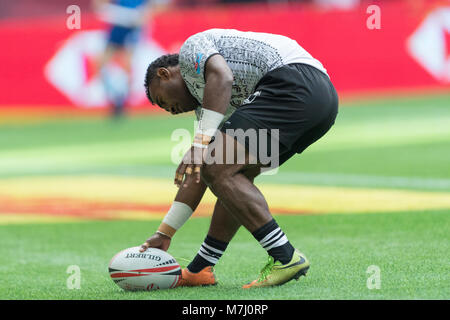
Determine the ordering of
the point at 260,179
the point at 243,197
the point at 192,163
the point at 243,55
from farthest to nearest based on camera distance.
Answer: the point at 260,179, the point at 243,55, the point at 243,197, the point at 192,163

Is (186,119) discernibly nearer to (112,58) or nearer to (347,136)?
(112,58)

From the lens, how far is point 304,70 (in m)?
6.26

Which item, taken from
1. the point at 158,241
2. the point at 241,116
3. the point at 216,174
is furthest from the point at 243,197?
the point at 158,241

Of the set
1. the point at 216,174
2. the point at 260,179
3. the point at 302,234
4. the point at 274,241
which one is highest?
the point at 216,174

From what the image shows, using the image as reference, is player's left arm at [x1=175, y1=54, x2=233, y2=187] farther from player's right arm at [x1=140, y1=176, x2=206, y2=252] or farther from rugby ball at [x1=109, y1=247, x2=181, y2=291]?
rugby ball at [x1=109, y1=247, x2=181, y2=291]

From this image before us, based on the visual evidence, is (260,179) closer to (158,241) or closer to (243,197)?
(158,241)

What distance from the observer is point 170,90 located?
6.24 metres

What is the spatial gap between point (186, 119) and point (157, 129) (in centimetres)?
194

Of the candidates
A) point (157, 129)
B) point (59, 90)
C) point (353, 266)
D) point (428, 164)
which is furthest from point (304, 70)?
point (59, 90)

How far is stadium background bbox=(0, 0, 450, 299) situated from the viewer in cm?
698

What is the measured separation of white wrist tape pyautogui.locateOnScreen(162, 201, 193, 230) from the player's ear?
0.94 meters

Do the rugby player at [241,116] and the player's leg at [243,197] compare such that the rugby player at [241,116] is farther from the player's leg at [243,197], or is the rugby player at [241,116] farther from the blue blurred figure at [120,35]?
the blue blurred figure at [120,35]

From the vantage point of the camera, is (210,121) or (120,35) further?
(120,35)

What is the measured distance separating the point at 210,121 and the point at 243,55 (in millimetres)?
606
